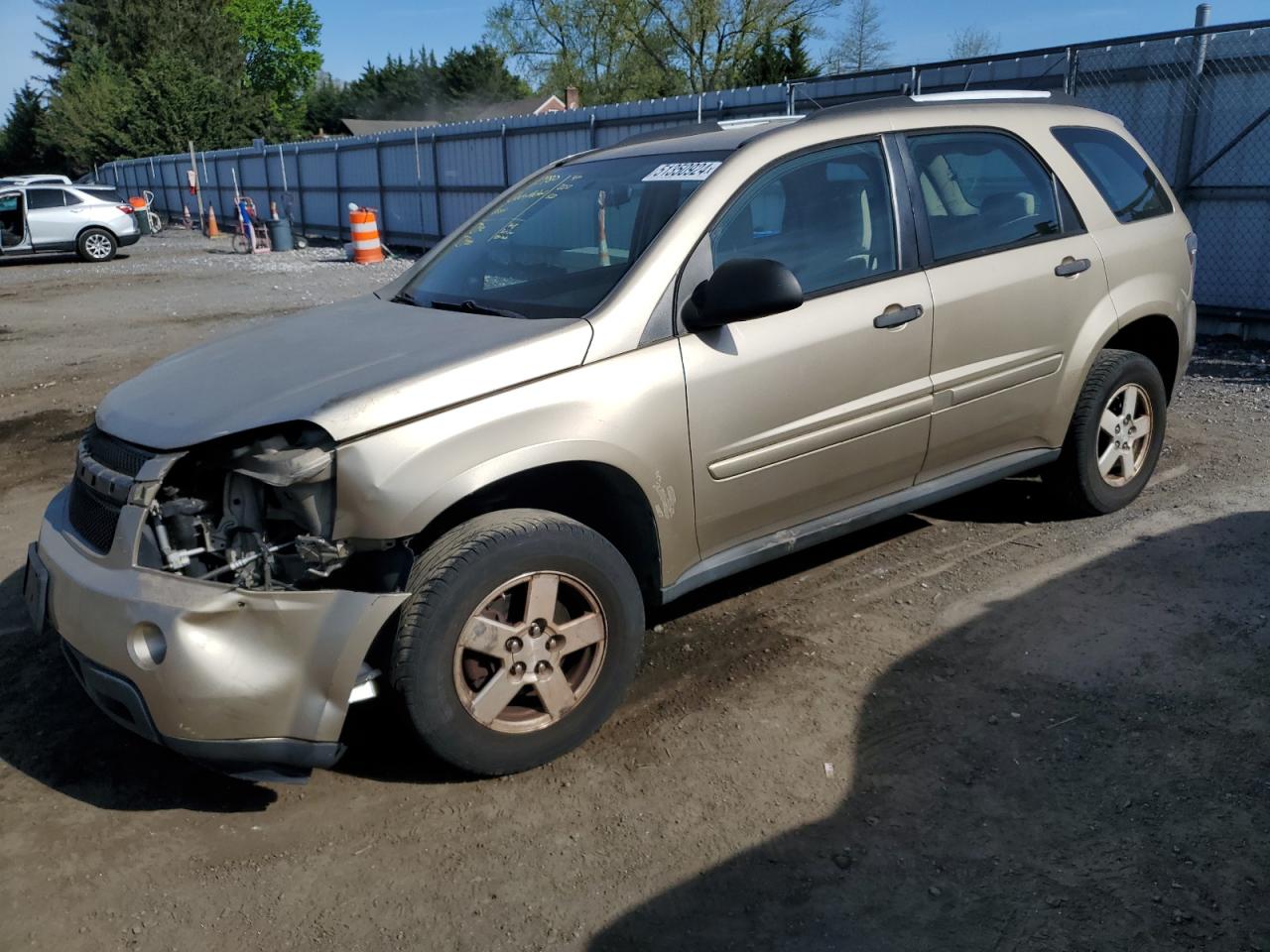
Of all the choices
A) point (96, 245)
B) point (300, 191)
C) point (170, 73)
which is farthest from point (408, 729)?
point (170, 73)

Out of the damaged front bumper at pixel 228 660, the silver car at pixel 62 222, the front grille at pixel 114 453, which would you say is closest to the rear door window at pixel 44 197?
the silver car at pixel 62 222

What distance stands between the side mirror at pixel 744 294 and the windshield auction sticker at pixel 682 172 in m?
0.44

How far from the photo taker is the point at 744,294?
3260mm

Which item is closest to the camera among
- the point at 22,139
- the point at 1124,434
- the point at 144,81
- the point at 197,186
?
the point at 1124,434

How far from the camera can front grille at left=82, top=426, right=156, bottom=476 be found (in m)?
2.94

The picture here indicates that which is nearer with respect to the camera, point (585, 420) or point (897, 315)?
point (585, 420)

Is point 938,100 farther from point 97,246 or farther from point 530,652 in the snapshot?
point 97,246

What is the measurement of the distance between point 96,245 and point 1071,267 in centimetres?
2308

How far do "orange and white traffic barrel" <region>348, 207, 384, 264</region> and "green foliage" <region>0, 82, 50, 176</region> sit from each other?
5306 cm

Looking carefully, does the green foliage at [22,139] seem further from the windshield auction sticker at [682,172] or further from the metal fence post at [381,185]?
the windshield auction sticker at [682,172]

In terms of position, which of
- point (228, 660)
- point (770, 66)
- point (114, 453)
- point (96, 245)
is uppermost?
point (770, 66)

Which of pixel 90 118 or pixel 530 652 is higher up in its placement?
pixel 90 118

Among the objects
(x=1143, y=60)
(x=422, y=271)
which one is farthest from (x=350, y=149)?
(x=422, y=271)

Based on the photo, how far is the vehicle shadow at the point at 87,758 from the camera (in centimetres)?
312
